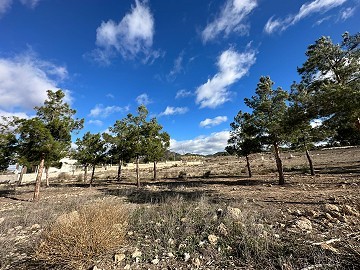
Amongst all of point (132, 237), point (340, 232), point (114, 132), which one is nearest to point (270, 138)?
point (340, 232)

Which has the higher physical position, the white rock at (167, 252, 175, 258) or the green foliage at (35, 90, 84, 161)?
the green foliage at (35, 90, 84, 161)

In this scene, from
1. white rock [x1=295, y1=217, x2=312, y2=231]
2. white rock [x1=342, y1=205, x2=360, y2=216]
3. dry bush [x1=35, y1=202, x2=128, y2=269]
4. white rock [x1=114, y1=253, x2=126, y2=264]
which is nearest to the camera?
dry bush [x1=35, y1=202, x2=128, y2=269]

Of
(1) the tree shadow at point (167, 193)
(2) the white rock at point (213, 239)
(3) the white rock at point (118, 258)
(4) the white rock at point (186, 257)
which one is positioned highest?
(1) the tree shadow at point (167, 193)

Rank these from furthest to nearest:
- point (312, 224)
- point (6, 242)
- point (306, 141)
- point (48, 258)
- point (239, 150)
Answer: point (239, 150) < point (306, 141) < point (312, 224) < point (6, 242) < point (48, 258)

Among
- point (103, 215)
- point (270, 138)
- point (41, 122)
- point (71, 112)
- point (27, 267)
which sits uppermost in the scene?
point (71, 112)

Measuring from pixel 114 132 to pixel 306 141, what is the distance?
22.0 m

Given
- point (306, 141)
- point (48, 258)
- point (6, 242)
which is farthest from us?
point (306, 141)

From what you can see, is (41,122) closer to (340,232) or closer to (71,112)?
(71,112)

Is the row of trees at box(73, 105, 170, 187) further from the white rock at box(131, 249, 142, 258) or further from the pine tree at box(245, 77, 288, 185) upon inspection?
the white rock at box(131, 249, 142, 258)

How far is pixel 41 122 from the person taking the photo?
15.8m

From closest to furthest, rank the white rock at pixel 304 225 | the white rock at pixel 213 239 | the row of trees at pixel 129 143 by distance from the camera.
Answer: the white rock at pixel 213 239
the white rock at pixel 304 225
the row of trees at pixel 129 143

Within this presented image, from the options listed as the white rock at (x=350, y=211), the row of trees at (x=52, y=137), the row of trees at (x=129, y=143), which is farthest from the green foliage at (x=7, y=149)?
the white rock at (x=350, y=211)

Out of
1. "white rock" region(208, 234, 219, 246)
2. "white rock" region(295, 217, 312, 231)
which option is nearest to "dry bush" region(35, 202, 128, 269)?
"white rock" region(208, 234, 219, 246)

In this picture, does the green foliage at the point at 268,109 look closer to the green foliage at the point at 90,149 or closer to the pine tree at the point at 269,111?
the pine tree at the point at 269,111
